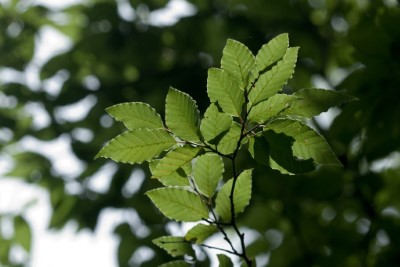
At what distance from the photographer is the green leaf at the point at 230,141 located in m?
0.72

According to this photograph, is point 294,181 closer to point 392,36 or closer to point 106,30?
point 392,36

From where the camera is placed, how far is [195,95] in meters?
1.70

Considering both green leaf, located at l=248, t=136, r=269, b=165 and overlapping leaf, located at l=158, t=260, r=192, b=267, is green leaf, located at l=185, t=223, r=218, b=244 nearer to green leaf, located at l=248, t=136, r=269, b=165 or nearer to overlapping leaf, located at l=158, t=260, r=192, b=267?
overlapping leaf, located at l=158, t=260, r=192, b=267

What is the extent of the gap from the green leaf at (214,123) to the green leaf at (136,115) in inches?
2.7

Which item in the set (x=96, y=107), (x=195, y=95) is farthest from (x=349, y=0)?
(x=96, y=107)

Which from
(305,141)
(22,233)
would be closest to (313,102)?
(305,141)

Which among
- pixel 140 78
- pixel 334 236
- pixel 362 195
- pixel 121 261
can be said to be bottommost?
pixel 121 261

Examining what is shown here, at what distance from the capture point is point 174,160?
707 millimetres

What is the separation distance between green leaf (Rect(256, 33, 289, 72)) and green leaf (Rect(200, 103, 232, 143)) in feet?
0.29

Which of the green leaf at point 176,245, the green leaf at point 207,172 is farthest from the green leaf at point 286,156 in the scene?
the green leaf at point 176,245

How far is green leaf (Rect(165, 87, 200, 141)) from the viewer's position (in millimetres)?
692

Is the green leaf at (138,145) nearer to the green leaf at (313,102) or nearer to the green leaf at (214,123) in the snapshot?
the green leaf at (214,123)

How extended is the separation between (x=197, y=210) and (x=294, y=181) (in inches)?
29.8

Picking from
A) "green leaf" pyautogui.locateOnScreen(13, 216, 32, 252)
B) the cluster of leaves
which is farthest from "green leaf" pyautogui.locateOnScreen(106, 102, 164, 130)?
"green leaf" pyautogui.locateOnScreen(13, 216, 32, 252)
